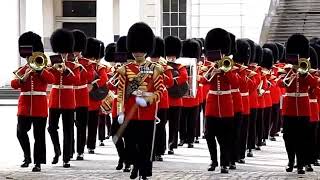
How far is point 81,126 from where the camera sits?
11297 mm

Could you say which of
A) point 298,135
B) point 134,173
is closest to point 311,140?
point 298,135

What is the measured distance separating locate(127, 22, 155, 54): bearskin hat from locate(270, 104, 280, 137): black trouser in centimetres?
577

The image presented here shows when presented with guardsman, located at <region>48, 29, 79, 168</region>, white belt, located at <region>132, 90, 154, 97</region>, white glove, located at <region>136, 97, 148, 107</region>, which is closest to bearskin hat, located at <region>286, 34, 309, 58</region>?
white belt, located at <region>132, 90, 154, 97</region>

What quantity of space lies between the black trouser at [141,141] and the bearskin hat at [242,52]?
2560 mm

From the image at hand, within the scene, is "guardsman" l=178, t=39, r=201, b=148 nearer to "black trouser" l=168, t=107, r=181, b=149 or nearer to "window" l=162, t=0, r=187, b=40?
"black trouser" l=168, t=107, r=181, b=149

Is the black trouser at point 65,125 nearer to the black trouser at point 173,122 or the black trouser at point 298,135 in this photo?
the black trouser at point 173,122

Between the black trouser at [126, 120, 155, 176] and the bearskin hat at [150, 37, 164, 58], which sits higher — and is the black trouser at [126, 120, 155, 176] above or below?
below

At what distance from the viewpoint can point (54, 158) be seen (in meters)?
10.8

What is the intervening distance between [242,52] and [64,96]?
236 cm

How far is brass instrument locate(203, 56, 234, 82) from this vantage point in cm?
995

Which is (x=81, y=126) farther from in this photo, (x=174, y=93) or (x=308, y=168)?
(x=308, y=168)

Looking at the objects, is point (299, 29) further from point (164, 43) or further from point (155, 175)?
point (155, 175)

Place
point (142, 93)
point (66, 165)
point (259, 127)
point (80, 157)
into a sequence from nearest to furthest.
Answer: point (142, 93), point (66, 165), point (80, 157), point (259, 127)

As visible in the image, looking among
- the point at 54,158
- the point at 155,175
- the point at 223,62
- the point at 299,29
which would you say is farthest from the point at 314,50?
the point at 299,29
